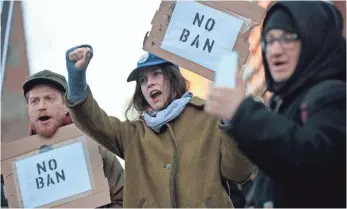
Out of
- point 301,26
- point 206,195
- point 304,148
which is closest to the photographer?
point 304,148

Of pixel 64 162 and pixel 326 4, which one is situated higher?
pixel 326 4

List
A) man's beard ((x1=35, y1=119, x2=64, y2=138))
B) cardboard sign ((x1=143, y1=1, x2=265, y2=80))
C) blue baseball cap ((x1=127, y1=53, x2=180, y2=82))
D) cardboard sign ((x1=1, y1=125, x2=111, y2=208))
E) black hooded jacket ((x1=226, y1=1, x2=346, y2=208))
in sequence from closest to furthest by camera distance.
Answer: black hooded jacket ((x1=226, y1=1, x2=346, y2=208)), cardboard sign ((x1=143, y1=1, x2=265, y2=80)), blue baseball cap ((x1=127, y1=53, x2=180, y2=82)), cardboard sign ((x1=1, y1=125, x2=111, y2=208)), man's beard ((x1=35, y1=119, x2=64, y2=138))

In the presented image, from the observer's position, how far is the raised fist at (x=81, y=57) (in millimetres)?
3425

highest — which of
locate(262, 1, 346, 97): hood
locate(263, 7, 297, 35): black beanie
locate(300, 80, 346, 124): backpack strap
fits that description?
locate(263, 7, 297, 35): black beanie

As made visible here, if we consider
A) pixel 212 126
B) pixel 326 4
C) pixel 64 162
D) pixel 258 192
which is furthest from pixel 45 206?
pixel 326 4

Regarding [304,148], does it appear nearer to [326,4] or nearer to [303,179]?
[303,179]

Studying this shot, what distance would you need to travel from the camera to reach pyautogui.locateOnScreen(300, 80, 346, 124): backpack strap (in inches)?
90.2

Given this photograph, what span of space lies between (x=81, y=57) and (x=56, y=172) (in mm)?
621

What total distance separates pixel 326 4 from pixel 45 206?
1769 mm

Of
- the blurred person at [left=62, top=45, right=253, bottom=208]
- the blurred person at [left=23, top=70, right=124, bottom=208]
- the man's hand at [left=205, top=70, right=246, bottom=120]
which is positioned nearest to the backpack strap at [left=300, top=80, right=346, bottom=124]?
the man's hand at [left=205, top=70, right=246, bottom=120]

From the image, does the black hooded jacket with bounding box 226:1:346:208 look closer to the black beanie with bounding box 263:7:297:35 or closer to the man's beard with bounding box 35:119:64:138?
the black beanie with bounding box 263:7:297:35

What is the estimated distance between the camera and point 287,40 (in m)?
2.39

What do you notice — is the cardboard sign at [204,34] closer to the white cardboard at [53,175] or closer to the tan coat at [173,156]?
the tan coat at [173,156]

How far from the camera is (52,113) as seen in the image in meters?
3.96
